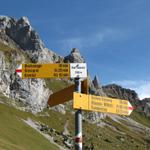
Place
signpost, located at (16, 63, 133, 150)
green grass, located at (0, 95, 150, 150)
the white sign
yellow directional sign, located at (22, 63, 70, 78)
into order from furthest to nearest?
green grass, located at (0, 95, 150, 150) → yellow directional sign, located at (22, 63, 70, 78) → the white sign → signpost, located at (16, 63, 133, 150)

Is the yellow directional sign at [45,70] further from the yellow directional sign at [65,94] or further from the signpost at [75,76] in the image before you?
the yellow directional sign at [65,94]

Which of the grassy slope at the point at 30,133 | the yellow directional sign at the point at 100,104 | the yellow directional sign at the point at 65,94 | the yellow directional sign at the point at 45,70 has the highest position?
the yellow directional sign at the point at 45,70

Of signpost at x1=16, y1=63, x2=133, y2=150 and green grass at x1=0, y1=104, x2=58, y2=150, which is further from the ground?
signpost at x1=16, y1=63, x2=133, y2=150

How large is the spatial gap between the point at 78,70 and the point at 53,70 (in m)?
0.85

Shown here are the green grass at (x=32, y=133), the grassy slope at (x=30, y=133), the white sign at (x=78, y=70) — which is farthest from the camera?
the green grass at (x=32, y=133)

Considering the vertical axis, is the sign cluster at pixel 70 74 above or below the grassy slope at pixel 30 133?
above

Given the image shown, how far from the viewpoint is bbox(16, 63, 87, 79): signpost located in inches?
569

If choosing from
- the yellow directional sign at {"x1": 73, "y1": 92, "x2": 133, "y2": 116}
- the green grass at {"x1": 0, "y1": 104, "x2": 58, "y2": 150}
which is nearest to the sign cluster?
the yellow directional sign at {"x1": 73, "y1": 92, "x2": 133, "y2": 116}

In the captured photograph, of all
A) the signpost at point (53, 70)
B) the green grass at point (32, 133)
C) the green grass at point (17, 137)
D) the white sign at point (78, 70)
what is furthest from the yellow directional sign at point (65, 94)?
the green grass at point (17, 137)

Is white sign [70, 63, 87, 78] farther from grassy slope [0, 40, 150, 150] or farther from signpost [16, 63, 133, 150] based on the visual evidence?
grassy slope [0, 40, 150, 150]

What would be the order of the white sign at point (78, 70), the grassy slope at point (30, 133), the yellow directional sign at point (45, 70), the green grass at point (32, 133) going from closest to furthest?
the white sign at point (78, 70)
the yellow directional sign at point (45, 70)
the grassy slope at point (30, 133)
the green grass at point (32, 133)

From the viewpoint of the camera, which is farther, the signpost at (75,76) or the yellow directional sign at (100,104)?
the signpost at (75,76)

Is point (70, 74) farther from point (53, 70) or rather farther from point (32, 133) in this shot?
point (32, 133)

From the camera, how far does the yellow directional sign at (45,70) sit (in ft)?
47.5
